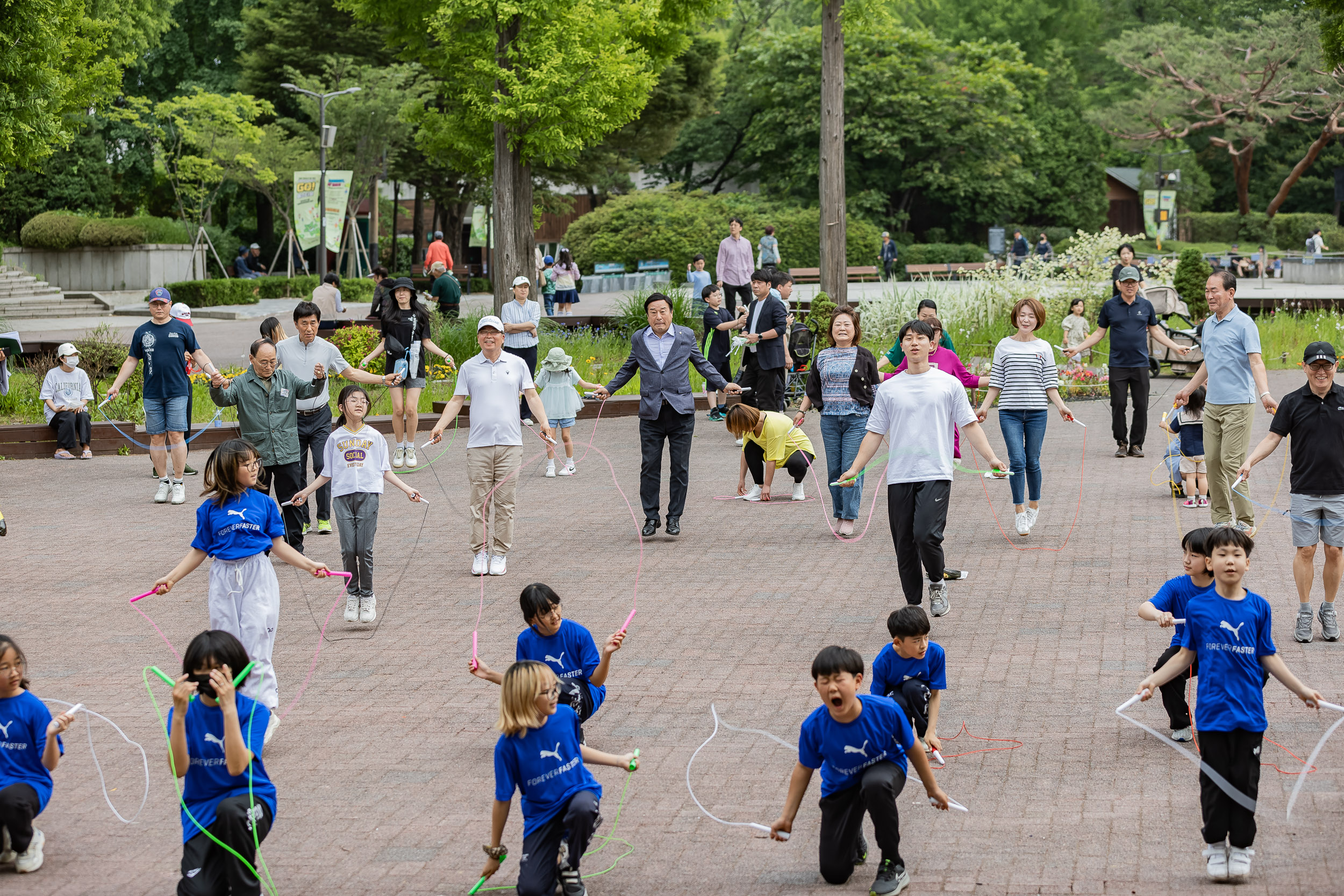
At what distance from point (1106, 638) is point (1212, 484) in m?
2.45

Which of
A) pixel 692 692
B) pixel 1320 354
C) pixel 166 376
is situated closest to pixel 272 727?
pixel 692 692

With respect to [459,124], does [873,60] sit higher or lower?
higher

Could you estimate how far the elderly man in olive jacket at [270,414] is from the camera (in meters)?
9.95

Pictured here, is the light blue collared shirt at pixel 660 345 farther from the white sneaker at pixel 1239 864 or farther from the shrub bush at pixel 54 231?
the shrub bush at pixel 54 231

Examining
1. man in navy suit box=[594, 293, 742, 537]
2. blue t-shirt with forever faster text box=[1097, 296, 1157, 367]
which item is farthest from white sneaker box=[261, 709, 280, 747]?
blue t-shirt with forever faster text box=[1097, 296, 1157, 367]

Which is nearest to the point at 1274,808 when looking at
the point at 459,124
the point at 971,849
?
the point at 971,849

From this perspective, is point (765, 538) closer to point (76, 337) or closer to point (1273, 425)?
point (1273, 425)

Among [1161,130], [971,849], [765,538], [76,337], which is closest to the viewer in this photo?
[971,849]

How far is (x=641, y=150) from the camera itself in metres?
43.8

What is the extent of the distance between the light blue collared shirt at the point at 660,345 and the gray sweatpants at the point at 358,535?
306cm

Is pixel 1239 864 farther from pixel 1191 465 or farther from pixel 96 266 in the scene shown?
pixel 96 266

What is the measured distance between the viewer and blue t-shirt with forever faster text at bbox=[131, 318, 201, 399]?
41.0 ft

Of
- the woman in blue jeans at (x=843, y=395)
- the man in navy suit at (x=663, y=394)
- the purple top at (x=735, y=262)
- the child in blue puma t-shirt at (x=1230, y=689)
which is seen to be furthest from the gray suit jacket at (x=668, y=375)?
the purple top at (x=735, y=262)

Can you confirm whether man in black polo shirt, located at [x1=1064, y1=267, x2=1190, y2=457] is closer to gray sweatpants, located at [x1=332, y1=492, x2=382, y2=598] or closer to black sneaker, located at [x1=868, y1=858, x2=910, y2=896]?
gray sweatpants, located at [x1=332, y1=492, x2=382, y2=598]
